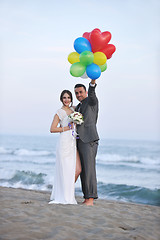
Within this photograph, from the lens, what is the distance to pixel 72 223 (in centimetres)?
313

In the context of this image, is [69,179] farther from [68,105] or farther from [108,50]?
[108,50]

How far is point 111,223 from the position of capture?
10.9ft

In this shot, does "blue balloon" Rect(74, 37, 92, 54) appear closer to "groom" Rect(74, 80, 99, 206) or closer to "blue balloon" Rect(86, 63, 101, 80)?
"blue balloon" Rect(86, 63, 101, 80)

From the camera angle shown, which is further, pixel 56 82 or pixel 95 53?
pixel 56 82

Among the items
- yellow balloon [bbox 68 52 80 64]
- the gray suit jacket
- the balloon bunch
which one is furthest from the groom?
yellow balloon [bbox 68 52 80 64]

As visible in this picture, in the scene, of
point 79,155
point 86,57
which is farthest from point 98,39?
point 79,155

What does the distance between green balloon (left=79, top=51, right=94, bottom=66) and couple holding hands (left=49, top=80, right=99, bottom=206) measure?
0.32m

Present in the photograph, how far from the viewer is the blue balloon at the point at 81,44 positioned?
4.64 meters

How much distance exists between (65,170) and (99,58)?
1.89 meters

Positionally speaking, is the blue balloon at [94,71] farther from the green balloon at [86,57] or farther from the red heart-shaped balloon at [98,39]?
the red heart-shaped balloon at [98,39]

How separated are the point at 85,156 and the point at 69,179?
457mm

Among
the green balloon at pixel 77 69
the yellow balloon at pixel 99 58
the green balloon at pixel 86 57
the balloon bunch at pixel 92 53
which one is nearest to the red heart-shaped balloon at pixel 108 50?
the balloon bunch at pixel 92 53

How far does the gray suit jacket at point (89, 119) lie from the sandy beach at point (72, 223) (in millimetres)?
1189

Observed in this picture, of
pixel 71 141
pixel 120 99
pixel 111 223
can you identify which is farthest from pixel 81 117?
pixel 120 99
